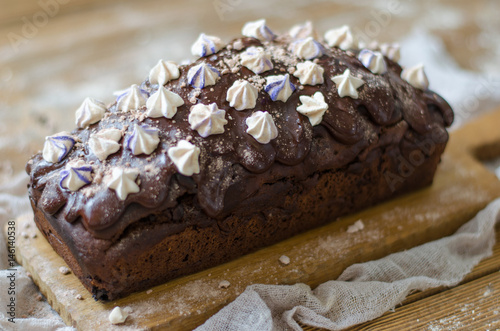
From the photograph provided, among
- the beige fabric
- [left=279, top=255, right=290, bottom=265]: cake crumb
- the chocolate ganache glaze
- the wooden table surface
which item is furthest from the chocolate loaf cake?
the wooden table surface

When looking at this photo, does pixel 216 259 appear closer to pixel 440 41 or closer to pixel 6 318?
pixel 6 318

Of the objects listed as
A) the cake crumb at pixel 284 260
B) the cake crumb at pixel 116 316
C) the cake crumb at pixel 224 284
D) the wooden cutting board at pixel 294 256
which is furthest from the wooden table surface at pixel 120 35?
the cake crumb at pixel 284 260

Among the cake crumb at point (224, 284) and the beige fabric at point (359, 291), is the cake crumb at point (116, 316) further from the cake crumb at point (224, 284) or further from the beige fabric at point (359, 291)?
the cake crumb at point (224, 284)

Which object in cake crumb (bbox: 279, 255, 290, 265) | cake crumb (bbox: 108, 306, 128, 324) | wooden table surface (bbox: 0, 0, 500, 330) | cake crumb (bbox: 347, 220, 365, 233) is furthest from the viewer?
wooden table surface (bbox: 0, 0, 500, 330)

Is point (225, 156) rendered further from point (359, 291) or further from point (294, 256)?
point (359, 291)

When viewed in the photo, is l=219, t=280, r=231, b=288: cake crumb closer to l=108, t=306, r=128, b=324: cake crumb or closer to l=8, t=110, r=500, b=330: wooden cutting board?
l=8, t=110, r=500, b=330: wooden cutting board

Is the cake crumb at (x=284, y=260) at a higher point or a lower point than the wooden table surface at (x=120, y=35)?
lower

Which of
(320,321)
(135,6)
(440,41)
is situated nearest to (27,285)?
(320,321)
